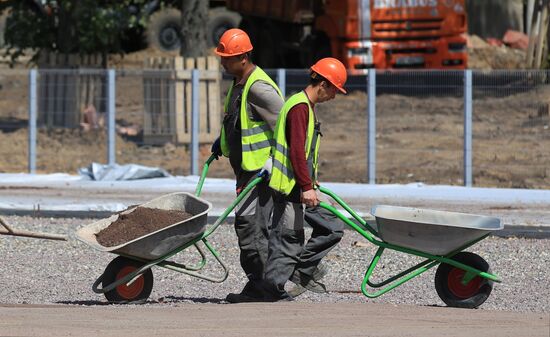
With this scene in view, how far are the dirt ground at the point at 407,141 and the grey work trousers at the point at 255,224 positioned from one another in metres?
10.2

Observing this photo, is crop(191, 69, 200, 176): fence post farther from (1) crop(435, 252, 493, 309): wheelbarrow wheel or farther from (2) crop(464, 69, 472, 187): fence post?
(1) crop(435, 252, 493, 309): wheelbarrow wheel

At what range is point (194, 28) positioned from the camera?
24594 millimetres

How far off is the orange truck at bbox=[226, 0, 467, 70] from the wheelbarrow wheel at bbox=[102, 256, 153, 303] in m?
16.7

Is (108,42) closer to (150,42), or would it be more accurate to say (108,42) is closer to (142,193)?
(150,42)

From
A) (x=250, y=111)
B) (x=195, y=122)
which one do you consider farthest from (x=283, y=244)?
(x=195, y=122)

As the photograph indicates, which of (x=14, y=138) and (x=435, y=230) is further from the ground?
(x=435, y=230)

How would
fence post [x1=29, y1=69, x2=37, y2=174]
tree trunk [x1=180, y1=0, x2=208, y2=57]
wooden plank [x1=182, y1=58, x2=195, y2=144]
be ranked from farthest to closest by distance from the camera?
tree trunk [x1=180, y1=0, x2=208, y2=57], wooden plank [x1=182, y1=58, x2=195, y2=144], fence post [x1=29, y1=69, x2=37, y2=174]

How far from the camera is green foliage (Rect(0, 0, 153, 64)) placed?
1064 inches

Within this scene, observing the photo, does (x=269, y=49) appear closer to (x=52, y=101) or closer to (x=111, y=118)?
(x=52, y=101)

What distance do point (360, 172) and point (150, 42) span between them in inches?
642

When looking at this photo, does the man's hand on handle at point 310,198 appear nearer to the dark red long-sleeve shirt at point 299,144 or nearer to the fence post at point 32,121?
the dark red long-sleeve shirt at point 299,144

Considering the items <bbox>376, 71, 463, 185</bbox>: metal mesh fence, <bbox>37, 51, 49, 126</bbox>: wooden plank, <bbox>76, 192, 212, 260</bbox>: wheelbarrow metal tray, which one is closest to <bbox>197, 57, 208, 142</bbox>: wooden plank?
<bbox>37, 51, 49, 126</bbox>: wooden plank

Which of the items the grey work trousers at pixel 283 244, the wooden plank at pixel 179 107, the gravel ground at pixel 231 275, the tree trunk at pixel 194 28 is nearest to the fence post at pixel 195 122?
the wooden plank at pixel 179 107

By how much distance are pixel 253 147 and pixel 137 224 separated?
1006 mm
